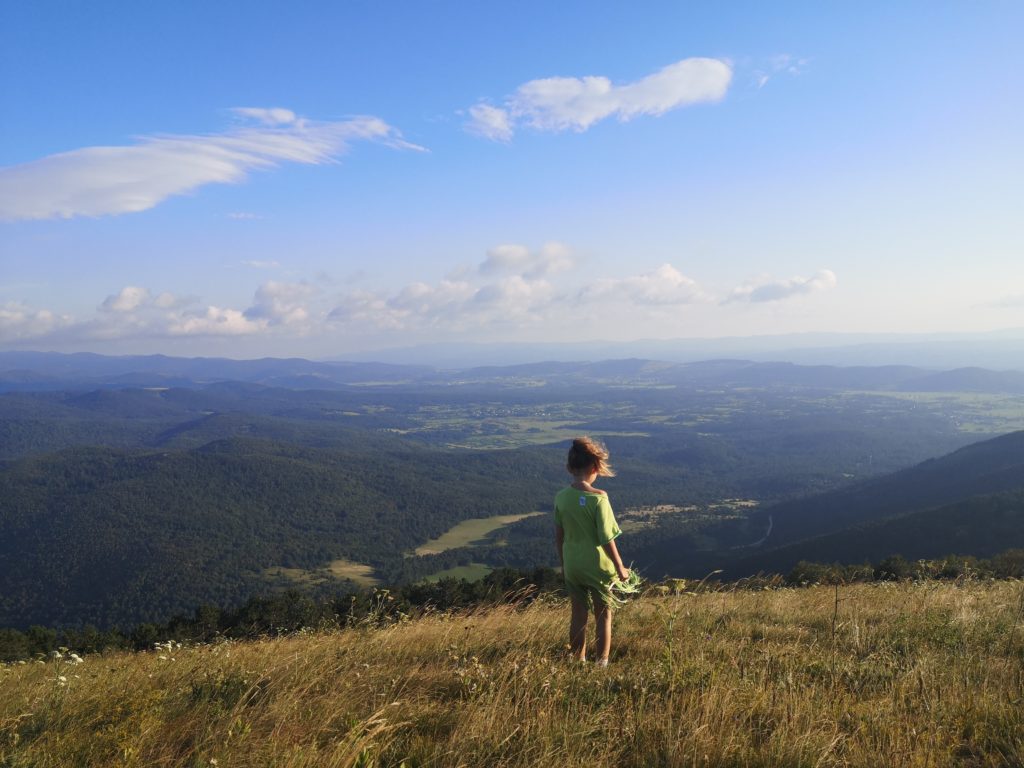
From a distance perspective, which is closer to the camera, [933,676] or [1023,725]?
[1023,725]

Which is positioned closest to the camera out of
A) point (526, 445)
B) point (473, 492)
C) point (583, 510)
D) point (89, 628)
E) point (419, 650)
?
point (583, 510)

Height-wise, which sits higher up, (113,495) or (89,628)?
(89,628)

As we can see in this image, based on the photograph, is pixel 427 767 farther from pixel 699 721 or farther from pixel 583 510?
pixel 583 510

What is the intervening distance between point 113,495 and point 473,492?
89988 millimetres

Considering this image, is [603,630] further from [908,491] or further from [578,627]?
[908,491]

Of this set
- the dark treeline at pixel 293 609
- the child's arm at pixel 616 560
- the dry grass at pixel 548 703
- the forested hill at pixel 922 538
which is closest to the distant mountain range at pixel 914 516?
the forested hill at pixel 922 538

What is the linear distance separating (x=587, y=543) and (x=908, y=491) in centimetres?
10232

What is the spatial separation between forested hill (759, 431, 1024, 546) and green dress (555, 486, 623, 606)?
81.5 m

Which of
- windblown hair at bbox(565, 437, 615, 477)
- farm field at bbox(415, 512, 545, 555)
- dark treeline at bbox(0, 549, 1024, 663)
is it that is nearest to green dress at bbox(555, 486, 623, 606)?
windblown hair at bbox(565, 437, 615, 477)

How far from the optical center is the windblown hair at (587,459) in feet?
15.6

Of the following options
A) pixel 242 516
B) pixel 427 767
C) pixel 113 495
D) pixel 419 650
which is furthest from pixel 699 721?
pixel 113 495

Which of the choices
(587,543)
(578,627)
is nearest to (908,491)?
(578,627)

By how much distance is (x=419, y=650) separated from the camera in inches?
199

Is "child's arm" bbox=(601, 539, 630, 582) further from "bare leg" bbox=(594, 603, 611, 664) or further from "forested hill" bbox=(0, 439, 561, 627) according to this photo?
"forested hill" bbox=(0, 439, 561, 627)
